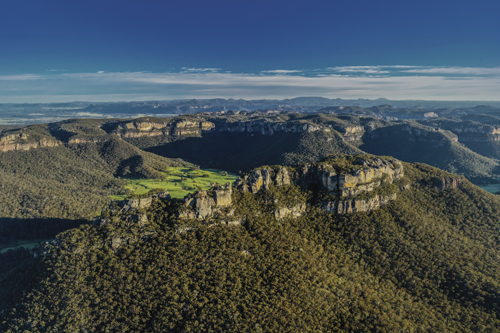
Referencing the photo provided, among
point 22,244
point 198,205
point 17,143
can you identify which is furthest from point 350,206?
point 17,143

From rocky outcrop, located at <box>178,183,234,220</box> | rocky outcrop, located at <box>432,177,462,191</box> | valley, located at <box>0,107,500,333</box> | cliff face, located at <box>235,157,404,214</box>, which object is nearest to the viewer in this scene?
valley, located at <box>0,107,500,333</box>

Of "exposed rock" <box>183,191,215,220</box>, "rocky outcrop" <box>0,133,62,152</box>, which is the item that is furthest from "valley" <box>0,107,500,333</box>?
"rocky outcrop" <box>0,133,62,152</box>

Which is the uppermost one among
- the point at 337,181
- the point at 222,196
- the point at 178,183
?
the point at 337,181

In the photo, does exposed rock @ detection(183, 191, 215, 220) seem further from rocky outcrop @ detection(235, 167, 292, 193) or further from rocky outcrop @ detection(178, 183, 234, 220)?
rocky outcrop @ detection(235, 167, 292, 193)

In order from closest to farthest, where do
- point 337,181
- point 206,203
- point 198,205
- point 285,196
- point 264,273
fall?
point 264,273 → point 198,205 → point 206,203 → point 285,196 → point 337,181

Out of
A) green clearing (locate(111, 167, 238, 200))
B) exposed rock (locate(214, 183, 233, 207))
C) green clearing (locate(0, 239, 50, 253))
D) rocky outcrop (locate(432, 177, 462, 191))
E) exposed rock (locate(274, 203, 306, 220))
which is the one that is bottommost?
green clearing (locate(0, 239, 50, 253))

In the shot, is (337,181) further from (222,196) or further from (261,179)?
(222,196)

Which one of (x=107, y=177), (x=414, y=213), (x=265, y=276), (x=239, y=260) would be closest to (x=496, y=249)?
(x=414, y=213)

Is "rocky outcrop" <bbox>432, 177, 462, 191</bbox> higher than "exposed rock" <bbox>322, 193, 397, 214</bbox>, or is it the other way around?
"rocky outcrop" <bbox>432, 177, 462, 191</bbox>

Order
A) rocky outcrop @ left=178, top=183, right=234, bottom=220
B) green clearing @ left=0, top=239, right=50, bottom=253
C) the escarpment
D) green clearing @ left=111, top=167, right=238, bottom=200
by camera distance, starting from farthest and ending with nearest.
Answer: green clearing @ left=111, top=167, right=238, bottom=200 < green clearing @ left=0, top=239, right=50, bottom=253 < rocky outcrop @ left=178, top=183, right=234, bottom=220 < the escarpment

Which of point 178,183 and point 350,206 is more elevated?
point 350,206
